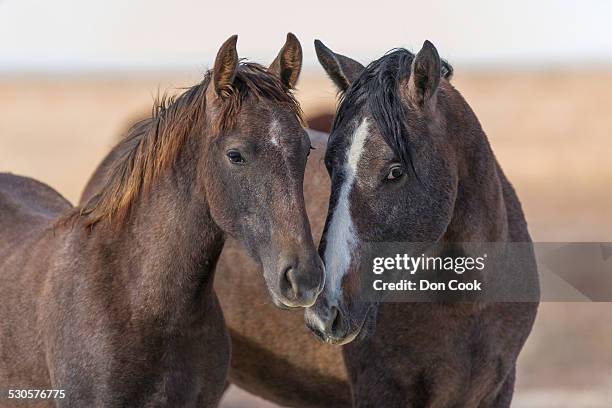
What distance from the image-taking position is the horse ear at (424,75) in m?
4.71

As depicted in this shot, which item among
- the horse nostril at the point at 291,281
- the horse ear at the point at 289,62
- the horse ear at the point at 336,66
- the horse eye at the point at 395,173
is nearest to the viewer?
the horse nostril at the point at 291,281

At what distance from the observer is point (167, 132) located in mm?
4742

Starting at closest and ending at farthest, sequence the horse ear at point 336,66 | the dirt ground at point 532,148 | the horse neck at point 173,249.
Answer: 1. the horse neck at point 173,249
2. the horse ear at point 336,66
3. the dirt ground at point 532,148

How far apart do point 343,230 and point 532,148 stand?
2459 cm

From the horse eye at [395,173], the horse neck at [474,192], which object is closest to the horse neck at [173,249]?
the horse eye at [395,173]

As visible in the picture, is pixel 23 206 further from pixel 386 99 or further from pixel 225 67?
pixel 386 99

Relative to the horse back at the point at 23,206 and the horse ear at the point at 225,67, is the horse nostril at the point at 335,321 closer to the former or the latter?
the horse ear at the point at 225,67

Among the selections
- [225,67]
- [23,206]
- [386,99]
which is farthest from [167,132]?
[23,206]

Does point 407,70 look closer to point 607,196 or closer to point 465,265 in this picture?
point 465,265

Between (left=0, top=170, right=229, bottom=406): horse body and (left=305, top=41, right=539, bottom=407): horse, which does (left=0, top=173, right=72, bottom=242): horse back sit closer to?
(left=0, top=170, right=229, bottom=406): horse body

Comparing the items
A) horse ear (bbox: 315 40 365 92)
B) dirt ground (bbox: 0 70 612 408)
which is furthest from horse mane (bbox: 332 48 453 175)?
dirt ground (bbox: 0 70 612 408)

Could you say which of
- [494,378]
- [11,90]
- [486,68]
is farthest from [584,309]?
[486,68]

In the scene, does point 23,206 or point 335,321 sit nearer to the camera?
point 335,321

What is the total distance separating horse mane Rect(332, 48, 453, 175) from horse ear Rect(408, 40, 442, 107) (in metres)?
0.07
